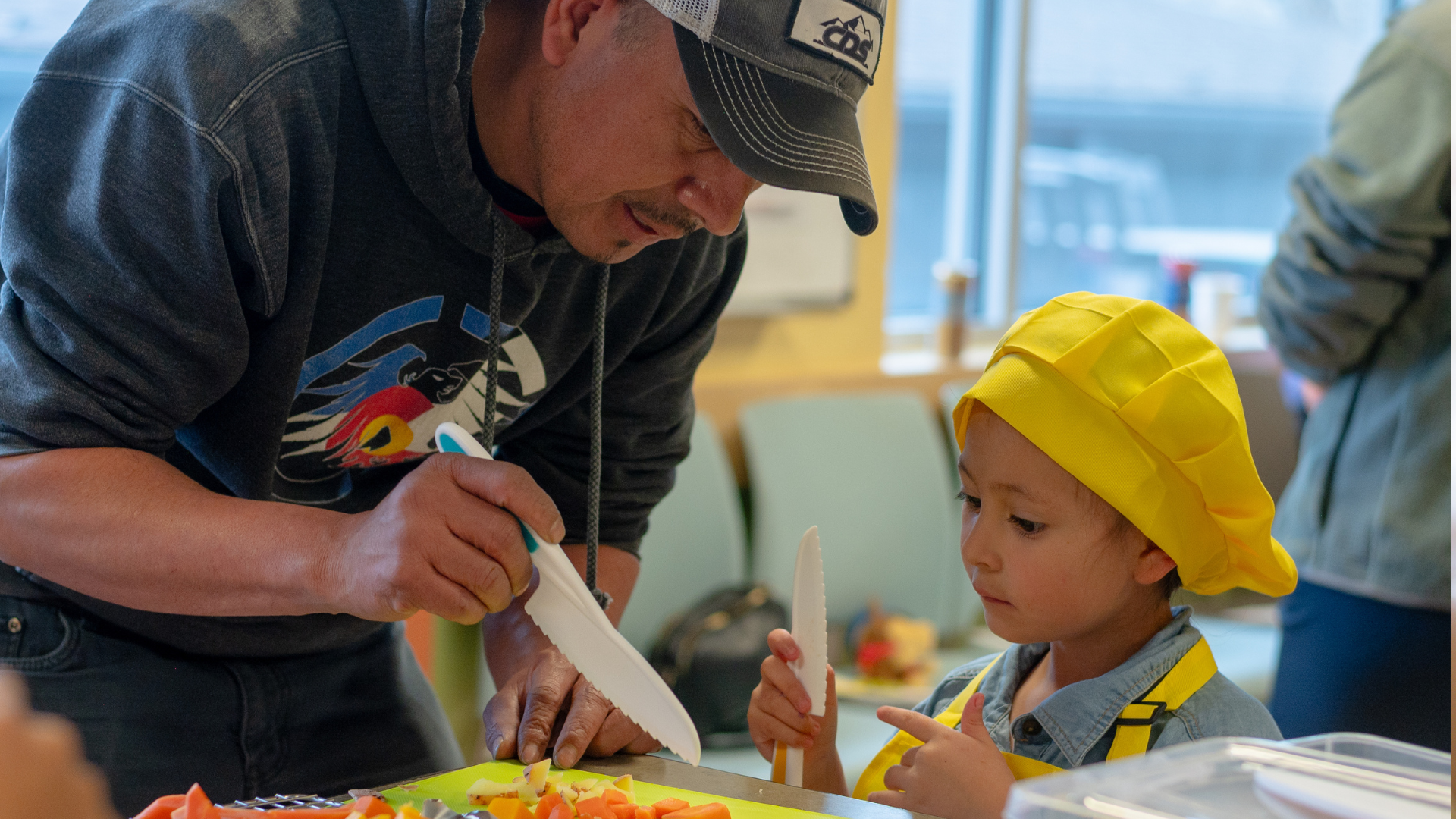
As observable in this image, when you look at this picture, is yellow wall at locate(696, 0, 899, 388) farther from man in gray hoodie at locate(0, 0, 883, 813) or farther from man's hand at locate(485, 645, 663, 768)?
man's hand at locate(485, 645, 663, 768)

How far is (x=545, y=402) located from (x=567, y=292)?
0.15 metres

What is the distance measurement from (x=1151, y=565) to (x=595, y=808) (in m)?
A: 0.52

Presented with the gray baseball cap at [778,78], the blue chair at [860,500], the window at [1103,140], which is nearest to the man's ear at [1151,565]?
the gray baseball cap at [778,78]

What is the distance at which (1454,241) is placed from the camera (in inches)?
31.2

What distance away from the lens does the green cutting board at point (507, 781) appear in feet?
3.09

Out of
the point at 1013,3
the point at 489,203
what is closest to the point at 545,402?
the point at 489,203

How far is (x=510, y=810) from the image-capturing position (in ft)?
2.91

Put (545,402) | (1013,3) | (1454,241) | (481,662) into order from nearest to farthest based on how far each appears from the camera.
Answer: (1454,241) → (545,402) → (481,662) → (1013,3)

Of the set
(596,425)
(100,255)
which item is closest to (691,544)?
(596,425)

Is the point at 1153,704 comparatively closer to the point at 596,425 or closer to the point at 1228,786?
the point at 1228,786

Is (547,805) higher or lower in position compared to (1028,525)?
lower

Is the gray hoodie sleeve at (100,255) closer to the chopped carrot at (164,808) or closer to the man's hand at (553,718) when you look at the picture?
the chopped carrot at (164,808)

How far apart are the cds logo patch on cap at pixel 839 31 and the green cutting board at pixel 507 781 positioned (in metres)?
0.57

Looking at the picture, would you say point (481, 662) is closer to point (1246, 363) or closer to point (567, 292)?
point (567, 292)
